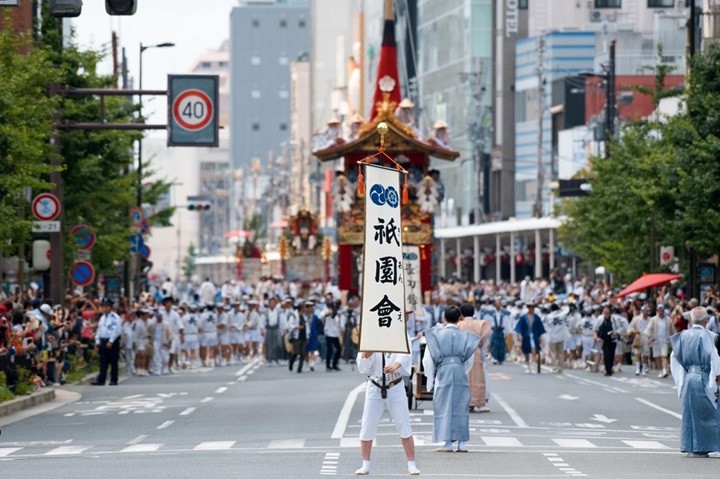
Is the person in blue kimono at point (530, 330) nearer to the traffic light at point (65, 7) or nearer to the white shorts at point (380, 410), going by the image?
the white shorts at point (380, 410)

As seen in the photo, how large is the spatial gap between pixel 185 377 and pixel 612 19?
65861 millimetres

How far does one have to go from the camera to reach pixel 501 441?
22500 mm

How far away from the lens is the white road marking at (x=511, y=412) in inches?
1010

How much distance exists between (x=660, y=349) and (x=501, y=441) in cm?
2109

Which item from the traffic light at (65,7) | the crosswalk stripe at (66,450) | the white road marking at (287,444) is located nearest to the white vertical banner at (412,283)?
the white road marking at (287,444)

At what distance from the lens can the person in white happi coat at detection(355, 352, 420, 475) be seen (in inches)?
710

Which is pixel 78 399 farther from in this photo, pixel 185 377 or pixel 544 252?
pixel 544 252

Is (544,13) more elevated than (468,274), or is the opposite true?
(544,13)

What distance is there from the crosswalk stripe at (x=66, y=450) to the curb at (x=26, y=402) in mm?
6570

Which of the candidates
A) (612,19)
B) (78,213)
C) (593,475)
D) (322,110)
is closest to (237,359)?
(78,213)

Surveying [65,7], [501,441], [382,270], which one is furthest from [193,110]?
[65,7]

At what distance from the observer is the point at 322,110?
616 feet

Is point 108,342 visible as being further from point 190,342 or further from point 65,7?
point 65,7

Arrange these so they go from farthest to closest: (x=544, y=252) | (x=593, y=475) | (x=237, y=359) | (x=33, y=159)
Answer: (x=544, y=252)
(x=237, y=359)
(x=33, y=159)
(x=593, y=475)
